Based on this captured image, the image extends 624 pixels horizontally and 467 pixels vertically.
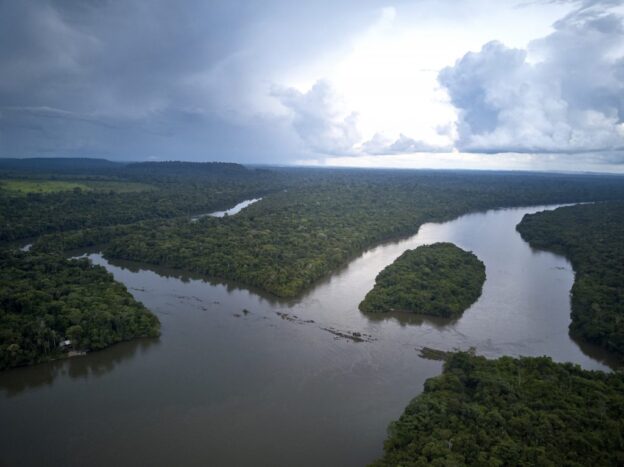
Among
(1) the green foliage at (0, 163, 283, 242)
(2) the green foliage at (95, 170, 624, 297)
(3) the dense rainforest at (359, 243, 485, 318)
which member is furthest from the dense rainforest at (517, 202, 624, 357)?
(1) the green foliage at (0, 163, 283, 242)

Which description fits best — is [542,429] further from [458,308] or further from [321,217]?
[321,217]

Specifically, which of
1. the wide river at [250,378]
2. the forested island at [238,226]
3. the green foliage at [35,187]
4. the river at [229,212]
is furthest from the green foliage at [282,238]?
the green foliage at [35,187]

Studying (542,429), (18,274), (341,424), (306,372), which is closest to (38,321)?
(18,274)

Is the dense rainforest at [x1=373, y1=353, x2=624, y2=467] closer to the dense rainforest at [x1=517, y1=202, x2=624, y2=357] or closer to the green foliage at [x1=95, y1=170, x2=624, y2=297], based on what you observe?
the dense rainforest at [x1=517, y1=202, x2=624, y2=357]

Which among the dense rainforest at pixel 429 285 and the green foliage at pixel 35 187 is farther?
the green foliage at pixel 35 187

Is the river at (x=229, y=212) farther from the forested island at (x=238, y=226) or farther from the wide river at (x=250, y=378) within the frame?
the wide river at (x=250, y=378)

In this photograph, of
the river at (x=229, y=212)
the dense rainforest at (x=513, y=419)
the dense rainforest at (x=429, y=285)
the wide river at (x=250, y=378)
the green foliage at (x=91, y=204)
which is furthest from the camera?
the river at (x=229, y=212)

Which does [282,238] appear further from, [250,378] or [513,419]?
[513,419]
